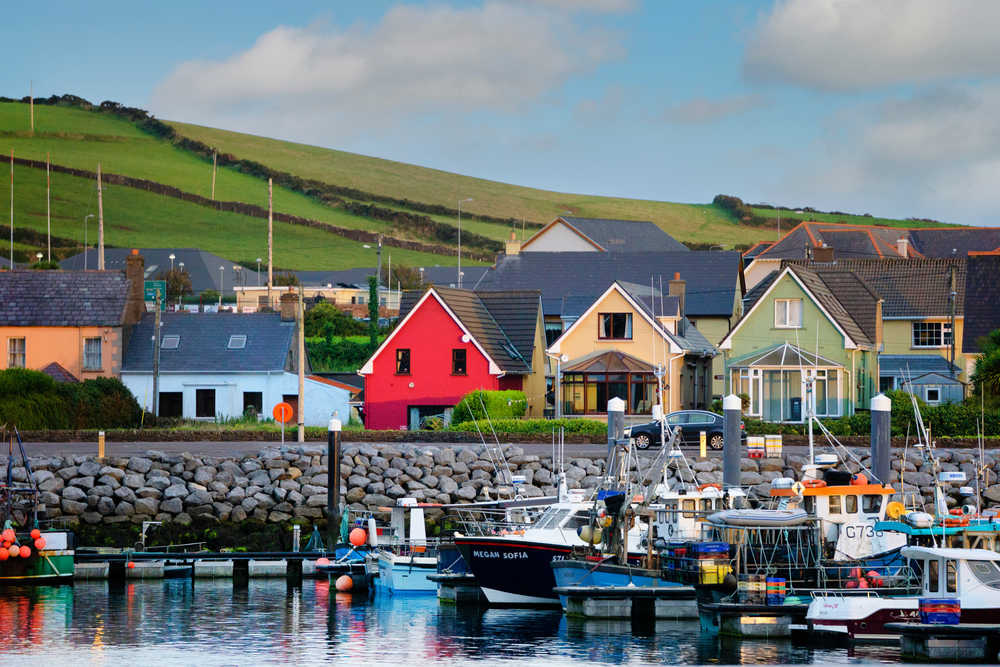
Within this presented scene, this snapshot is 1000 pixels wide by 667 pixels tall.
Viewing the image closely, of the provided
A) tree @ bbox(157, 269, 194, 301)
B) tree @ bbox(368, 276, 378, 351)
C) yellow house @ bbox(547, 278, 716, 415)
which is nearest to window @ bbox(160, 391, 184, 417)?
yellow house @ bbox(547, 278, 716, 415)

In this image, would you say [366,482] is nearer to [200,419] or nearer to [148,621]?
[148,621]

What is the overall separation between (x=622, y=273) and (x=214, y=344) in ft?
86.5

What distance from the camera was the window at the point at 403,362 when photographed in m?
62.2

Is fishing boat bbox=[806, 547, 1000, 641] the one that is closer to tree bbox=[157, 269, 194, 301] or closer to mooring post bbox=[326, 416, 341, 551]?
mooring post bbox=[326, 416, 341, 551]

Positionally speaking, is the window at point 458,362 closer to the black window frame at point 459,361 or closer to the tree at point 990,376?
the black window frame at point 459,361

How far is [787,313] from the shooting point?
2445 inches

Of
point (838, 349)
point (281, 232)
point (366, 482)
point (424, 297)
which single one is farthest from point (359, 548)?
point (281, 232)

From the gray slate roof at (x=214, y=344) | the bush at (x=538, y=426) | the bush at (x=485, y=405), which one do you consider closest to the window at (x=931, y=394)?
the bush at (x=538, y=426)

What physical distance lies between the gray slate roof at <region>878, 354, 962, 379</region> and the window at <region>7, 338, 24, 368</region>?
4131 centimetres

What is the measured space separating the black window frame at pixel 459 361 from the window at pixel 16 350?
20.8 meters

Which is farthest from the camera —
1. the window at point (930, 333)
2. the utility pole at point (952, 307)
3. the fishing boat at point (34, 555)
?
the window at point (930, 333)

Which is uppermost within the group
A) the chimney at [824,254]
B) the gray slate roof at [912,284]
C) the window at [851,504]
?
the chimney at [824,254]

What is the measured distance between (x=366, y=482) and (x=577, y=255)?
4112 centimetres

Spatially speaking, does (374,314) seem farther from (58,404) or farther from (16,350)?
(58,404)
